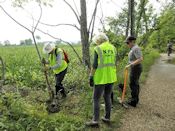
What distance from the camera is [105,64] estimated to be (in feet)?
19.7

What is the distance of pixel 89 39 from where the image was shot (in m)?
10.2

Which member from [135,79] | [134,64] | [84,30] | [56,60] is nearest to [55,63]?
[56,60]

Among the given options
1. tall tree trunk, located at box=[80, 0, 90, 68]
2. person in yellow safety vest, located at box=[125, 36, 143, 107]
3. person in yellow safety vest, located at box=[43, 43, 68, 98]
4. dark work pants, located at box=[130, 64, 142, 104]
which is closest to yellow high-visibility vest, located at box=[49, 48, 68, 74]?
person in yellow safety vest, located at box=[43, 43, 68, 98]

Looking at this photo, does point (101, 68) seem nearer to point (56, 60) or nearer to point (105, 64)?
point (105, 64)

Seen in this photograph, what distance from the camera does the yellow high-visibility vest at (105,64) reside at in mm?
5891

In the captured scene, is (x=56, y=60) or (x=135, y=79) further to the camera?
(x=135, y=79)

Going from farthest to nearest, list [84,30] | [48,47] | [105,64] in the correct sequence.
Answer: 1. [84,30]
2. [48,47]
3. [105,64]

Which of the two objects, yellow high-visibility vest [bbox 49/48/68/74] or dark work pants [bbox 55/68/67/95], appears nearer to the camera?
yellow high-visibility vest [bbox 49/48/68/74]

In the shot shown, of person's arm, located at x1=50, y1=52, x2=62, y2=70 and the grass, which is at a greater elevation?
person's arm, located at x1=50, y1=52, x2=62, y2=70

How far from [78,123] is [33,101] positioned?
2.17 meters

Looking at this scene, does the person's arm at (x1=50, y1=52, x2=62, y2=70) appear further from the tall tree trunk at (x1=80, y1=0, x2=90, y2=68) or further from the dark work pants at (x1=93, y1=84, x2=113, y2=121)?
the tall tree trunk at (x1=80, y1=0, x2=90, y2=68)

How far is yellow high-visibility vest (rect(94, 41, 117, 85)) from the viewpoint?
19.3 ft

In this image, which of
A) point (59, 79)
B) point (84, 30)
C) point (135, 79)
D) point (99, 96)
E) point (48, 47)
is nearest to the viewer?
point (99, 96)

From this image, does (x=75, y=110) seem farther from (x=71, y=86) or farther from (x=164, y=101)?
(x=164, y=101)
